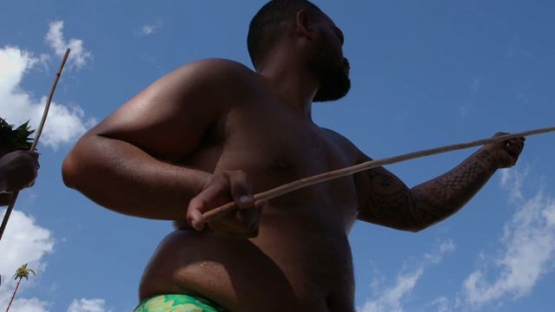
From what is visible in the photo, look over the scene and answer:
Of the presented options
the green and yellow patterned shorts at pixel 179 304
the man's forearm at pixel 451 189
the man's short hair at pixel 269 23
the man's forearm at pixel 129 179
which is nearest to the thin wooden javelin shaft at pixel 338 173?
the man's forearm at pixel 129 179

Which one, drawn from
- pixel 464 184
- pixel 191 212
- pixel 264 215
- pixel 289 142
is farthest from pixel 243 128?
pixel 464 184

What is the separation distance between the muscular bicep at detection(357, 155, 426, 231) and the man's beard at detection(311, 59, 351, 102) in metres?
0.38

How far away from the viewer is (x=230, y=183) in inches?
66.2

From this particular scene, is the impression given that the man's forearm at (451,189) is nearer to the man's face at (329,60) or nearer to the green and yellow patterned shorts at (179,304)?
the man's face at (329,60)

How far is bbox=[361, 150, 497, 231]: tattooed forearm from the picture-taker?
3115mm

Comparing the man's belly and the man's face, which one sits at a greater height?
the man's face

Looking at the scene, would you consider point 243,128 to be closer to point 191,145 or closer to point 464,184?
point 191,145

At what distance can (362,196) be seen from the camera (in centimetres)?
307

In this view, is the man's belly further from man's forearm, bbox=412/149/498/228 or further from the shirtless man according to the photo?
man's forearm, bbox=412/149/498/228

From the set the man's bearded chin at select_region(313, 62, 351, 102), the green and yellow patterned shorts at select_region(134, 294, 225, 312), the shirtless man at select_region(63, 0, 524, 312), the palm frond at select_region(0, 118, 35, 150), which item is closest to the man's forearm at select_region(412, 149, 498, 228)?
the shirtless man at select_region(63, 0, 524, 312)

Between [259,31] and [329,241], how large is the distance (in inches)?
49.8

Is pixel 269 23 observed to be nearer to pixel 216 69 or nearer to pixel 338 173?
pixel 216 69

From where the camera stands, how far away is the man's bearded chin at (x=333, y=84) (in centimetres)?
305

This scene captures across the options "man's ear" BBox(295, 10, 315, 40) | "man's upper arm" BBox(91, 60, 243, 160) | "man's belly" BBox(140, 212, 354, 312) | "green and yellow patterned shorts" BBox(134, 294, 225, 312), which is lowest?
"green and yellow patterned shorts" BBox(134, 294, 225, 312)
